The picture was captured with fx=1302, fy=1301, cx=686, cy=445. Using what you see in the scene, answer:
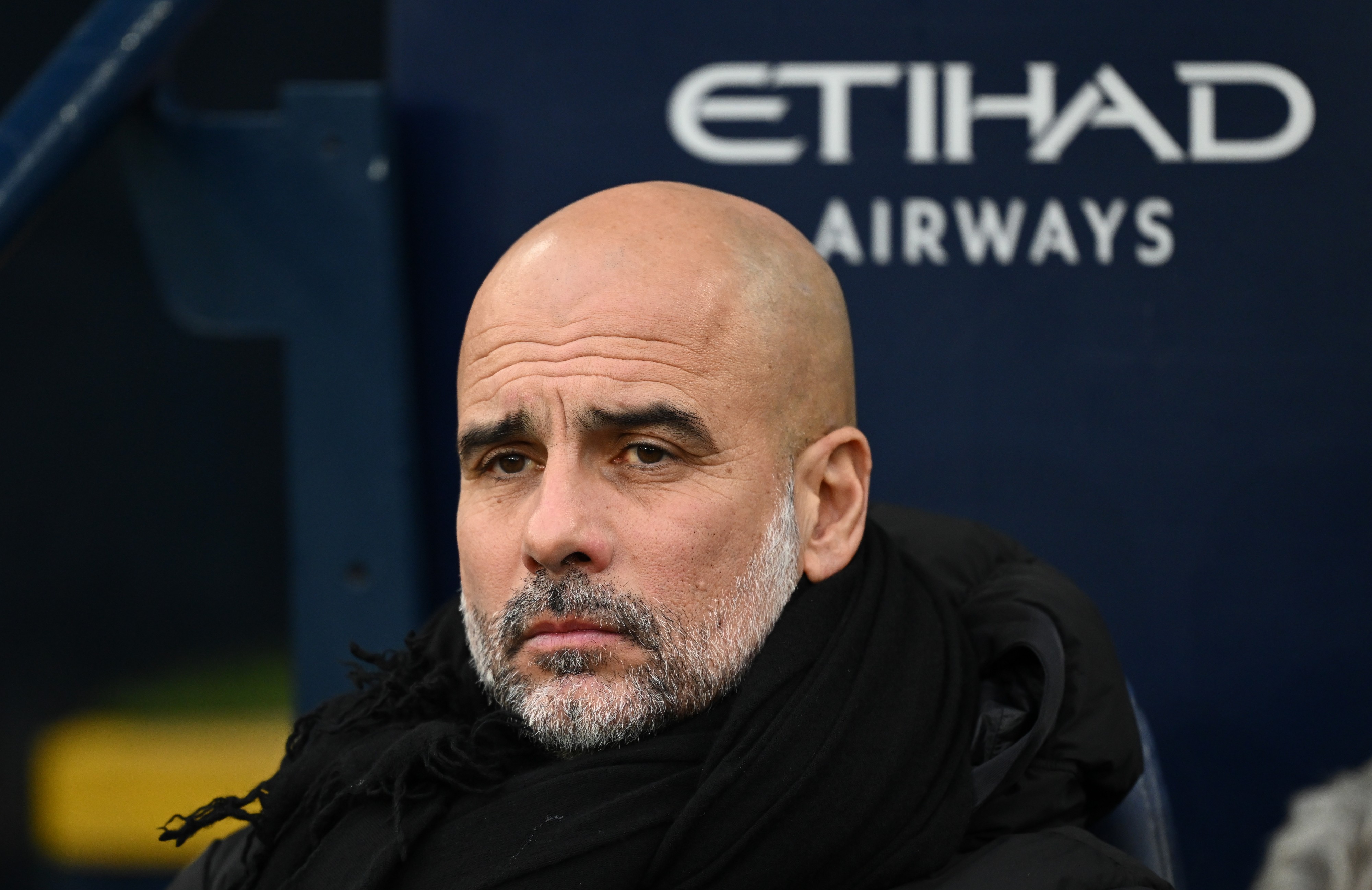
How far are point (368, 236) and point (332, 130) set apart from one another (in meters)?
0.18

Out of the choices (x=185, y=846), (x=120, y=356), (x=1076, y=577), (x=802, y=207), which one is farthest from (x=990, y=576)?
(x=120, y=356)

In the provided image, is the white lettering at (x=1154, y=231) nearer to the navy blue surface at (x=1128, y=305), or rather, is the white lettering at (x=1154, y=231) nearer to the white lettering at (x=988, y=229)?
the navy blue surface at (x=1128, y=305)

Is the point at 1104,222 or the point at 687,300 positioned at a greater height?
the point at 1104,222

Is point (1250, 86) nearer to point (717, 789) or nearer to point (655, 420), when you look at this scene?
point (655, 420)

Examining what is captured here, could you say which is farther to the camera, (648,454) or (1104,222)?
(1104,222)

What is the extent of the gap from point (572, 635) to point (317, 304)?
41.0 inches

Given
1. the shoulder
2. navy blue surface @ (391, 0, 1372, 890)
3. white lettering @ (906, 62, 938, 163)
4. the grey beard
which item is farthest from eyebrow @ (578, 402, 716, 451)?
white lettering @ (906, 62, 938, 163)

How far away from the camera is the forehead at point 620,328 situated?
54.3 inches

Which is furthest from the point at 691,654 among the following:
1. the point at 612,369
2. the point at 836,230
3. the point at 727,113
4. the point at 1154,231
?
the point at 1154,231

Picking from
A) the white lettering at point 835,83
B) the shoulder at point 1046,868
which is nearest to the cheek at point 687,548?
the shoulder at point 1046,868

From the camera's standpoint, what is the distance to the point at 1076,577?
2178 mm

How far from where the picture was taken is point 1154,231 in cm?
215

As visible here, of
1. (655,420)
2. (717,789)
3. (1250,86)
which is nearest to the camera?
(717,789)

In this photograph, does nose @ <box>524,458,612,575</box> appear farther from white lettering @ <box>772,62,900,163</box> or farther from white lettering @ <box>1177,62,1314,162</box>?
white lettering @ <box>1177,62,1314,162</box>
